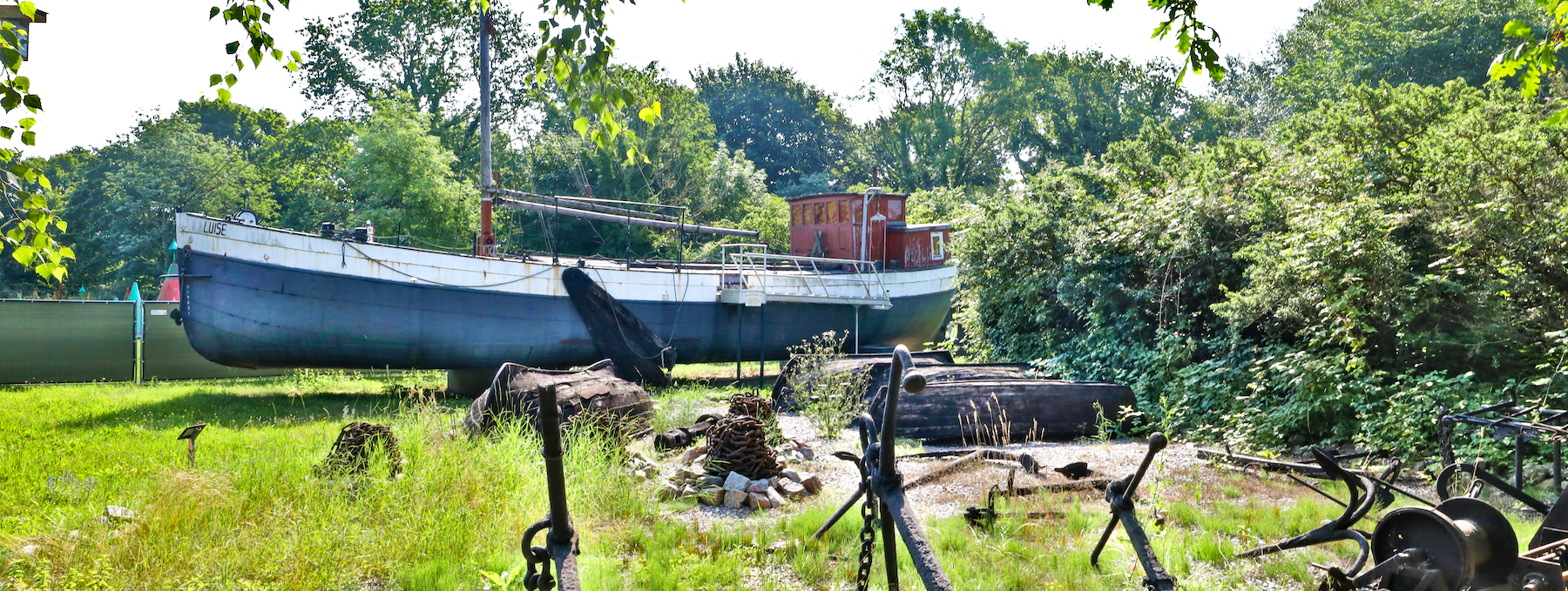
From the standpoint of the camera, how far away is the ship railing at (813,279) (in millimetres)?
15586

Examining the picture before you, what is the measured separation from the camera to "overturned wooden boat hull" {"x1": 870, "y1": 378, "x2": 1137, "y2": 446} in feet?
26.5

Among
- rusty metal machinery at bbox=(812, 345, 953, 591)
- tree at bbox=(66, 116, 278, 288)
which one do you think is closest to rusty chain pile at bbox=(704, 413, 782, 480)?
rusty metal machinery at bbox=(812, 345, 953, 591)

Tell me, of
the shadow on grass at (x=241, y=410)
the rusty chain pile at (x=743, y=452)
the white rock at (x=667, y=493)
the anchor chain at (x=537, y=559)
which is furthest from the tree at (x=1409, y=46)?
the anchor chain at (x=537, y=559)

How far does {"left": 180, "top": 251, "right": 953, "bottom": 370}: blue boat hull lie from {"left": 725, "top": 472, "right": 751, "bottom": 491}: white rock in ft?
28.9

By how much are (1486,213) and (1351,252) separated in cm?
85

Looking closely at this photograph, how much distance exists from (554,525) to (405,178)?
79.2ft

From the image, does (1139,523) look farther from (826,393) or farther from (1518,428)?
(826,393)

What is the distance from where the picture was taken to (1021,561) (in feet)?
13.4

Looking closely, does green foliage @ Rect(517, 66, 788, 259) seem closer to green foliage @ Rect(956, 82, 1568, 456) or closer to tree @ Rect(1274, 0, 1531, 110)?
tree @ Rect(1274, 0, 1531, 110)

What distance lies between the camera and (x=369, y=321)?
12812 mm

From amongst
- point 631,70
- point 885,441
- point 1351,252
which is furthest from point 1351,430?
point 631,70

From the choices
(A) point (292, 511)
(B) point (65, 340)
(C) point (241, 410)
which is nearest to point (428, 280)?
(C) point (241, 410)

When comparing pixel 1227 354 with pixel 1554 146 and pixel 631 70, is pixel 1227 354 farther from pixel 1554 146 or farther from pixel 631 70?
pixel 631 70

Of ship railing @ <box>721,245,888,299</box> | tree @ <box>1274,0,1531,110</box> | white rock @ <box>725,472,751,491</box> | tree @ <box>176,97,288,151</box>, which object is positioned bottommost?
white rock @ <box>725,472,751,491</box>
